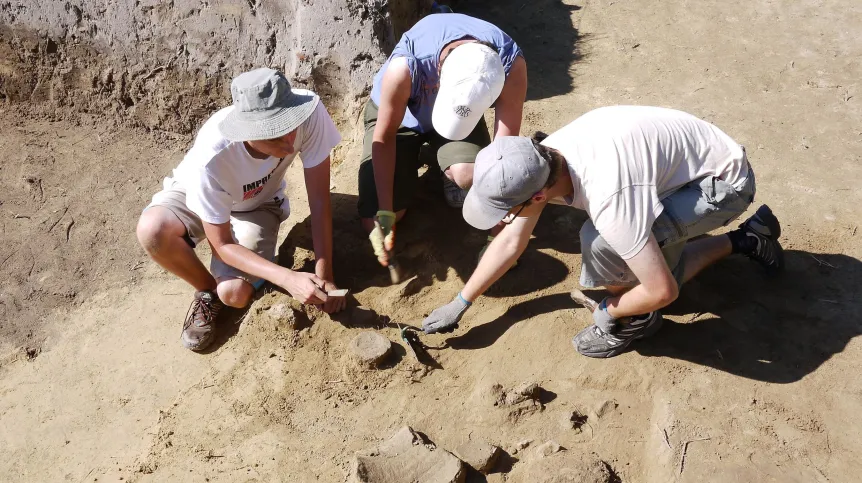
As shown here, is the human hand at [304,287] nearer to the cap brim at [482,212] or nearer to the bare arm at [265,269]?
the bare arm at [265,269]

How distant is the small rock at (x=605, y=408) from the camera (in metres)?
2.46

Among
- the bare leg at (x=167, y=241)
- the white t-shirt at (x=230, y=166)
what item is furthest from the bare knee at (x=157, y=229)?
the white t-shirt at (x=230, y=166)

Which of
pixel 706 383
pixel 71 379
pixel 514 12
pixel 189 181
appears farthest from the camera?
pixel 514 12

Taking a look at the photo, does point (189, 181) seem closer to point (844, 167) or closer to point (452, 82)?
point (452, 82)

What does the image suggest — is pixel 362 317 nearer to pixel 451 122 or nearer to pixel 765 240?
pixel 451 122

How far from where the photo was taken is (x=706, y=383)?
252 centimetres

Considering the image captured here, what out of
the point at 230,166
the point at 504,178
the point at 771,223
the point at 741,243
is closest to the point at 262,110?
the point at 230,166

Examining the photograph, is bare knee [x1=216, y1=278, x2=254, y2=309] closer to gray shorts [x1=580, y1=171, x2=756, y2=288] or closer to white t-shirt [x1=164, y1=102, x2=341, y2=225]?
white t-shirt [x1=164, y1=102, x2=341, y2=225]

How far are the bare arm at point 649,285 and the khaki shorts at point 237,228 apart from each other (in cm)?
160

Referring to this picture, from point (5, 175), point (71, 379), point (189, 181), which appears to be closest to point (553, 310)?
point (189, 181)

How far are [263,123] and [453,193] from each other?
3.51ft

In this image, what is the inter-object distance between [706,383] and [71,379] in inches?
108

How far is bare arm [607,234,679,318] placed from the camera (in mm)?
2170

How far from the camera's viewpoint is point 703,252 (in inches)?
111
